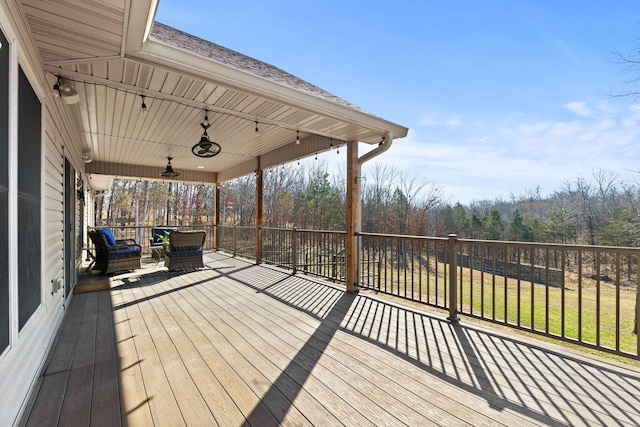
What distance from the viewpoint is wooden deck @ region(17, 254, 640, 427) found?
171cm

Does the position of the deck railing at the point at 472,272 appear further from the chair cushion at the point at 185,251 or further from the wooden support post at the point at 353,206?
the chair cushion at the point at 185,251

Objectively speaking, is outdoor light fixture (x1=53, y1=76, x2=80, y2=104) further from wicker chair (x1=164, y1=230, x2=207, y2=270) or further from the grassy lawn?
the grassy lawn

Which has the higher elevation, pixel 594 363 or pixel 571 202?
pixel 571 202

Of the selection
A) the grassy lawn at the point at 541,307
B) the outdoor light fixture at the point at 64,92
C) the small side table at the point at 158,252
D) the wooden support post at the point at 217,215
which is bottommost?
the grassy lawn at the point at 541,307

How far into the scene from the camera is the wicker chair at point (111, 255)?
5.91 meters

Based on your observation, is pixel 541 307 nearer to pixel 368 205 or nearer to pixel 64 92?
pixel 368 205

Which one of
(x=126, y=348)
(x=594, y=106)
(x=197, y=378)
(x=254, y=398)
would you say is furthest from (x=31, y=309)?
(x=594, y=106)

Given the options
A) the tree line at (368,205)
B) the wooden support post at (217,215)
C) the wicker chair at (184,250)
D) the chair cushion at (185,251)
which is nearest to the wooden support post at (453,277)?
the wicker chair at (184,250)

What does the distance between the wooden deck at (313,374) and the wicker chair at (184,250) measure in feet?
8.73

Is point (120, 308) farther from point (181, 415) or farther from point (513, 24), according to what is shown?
point (513, 24)

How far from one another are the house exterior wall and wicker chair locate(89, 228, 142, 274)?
2699mm

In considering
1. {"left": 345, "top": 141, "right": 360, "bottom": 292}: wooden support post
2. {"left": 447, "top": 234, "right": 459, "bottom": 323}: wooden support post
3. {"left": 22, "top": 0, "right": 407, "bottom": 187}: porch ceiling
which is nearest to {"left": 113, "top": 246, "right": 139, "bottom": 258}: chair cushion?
{"left": 22, "top": 0, "right": 407, "bottom": 187}: porch ceiling

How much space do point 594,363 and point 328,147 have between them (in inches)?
166

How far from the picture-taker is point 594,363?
231 cm
